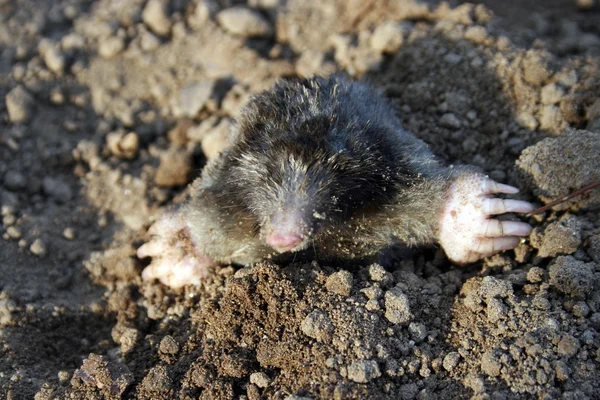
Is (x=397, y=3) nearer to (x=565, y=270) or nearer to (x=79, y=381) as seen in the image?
(x=565, y=270)

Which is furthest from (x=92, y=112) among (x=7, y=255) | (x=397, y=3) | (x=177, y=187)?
(x=397, y=3)

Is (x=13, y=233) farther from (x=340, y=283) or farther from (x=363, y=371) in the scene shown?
(x=363, y=371)

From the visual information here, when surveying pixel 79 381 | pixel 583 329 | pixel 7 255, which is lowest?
pixel 7 255

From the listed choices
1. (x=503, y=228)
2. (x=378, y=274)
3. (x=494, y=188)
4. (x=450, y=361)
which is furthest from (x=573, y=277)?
(x=378, y=274)

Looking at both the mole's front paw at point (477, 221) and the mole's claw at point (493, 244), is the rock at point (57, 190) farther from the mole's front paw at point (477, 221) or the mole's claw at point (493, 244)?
the mole's claw at point (493, 244)

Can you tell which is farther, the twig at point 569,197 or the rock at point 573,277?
the twig at point 569,197

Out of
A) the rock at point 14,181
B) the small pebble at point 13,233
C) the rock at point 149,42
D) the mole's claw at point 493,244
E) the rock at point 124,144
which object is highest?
the mole's claw at point 493,244

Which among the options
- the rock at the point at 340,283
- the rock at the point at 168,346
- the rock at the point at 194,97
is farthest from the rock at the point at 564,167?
the rock at the point at 194,97

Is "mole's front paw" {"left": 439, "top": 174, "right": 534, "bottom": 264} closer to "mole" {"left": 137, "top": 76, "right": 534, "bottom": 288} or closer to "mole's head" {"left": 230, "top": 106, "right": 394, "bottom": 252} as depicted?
"mole" {"left": 137, "top": 76, "right": 534, "bottom": 288}
